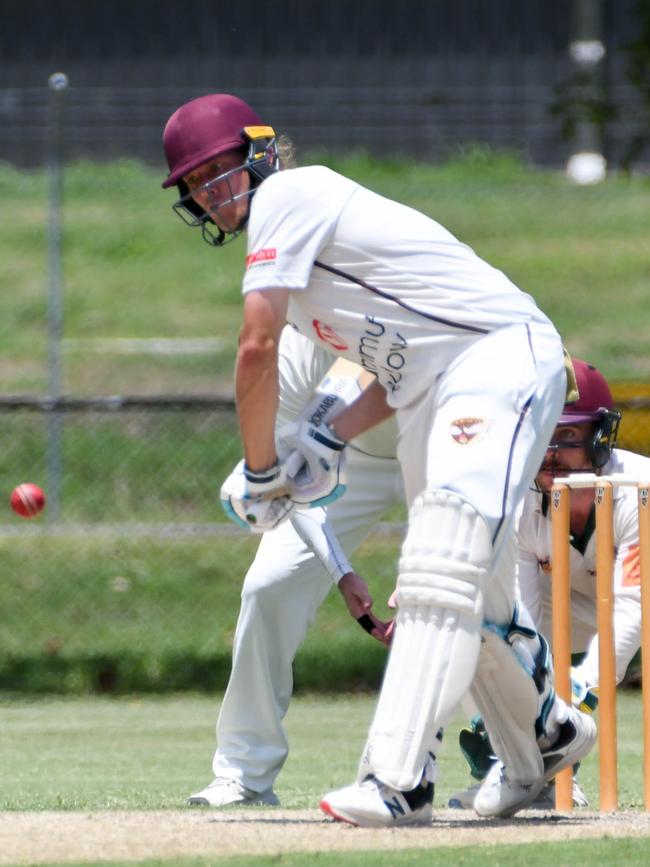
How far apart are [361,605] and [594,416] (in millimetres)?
1150

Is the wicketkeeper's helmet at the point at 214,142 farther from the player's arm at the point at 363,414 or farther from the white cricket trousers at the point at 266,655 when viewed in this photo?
the white cricket trousers at the point at 266,655

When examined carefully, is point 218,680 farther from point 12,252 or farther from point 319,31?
point 319,31

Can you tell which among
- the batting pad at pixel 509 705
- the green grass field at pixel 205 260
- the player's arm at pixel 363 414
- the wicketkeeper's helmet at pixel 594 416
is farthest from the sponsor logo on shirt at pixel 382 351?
the green grass field at pixel 205 260

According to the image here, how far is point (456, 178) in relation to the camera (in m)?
17.8

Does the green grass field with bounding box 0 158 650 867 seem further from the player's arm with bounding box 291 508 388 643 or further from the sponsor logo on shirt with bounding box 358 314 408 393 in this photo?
the sponsor logo on shirt with bounding box 358 314 408 393

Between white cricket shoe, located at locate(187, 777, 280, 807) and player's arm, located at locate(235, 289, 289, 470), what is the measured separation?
62.5 inches

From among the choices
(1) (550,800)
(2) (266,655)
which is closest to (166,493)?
(2) (266,655)

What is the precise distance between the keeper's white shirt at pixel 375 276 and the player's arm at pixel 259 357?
3.0 inches

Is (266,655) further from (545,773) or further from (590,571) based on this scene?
(545,773)

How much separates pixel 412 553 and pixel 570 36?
16.3 metres

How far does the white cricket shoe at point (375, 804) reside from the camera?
4.00 meters

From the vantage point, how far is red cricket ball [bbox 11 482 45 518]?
1023 cm

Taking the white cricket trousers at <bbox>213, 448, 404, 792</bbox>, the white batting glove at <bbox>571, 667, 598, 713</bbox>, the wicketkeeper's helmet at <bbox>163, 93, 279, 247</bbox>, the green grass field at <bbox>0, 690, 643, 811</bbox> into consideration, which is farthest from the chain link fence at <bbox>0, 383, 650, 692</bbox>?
the wicketkeeper's helmet at <bbox>163, 93, 279, 247</bbox>

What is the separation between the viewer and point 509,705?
432 centimetres
